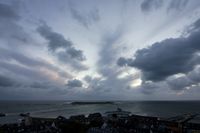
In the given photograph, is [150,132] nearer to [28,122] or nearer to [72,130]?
[72,130]

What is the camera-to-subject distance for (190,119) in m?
99.2

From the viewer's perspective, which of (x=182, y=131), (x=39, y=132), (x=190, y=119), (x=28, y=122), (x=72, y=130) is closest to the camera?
(x=72, y=130)

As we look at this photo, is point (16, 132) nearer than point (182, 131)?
Yes

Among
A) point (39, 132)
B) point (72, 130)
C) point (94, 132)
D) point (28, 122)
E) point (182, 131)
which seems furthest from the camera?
point (28, 122)

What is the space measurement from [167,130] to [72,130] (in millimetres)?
28982

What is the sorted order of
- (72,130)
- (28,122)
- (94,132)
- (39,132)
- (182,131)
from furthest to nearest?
(28,122) → (182,131) → (39,132) → (94,132) → (72,130)

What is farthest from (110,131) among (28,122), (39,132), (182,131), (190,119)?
(190,119)

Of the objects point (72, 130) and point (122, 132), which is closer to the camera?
point (72, 130)

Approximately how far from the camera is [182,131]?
53.4 meters

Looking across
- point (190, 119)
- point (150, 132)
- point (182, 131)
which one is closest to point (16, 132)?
point (150, 132)

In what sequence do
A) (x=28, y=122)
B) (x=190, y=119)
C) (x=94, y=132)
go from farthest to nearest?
(x=190, y=119) < (x=28, y=122) < (x=94, y=132)

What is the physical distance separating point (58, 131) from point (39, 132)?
15.1 feet

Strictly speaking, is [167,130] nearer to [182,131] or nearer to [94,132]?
[182,131]

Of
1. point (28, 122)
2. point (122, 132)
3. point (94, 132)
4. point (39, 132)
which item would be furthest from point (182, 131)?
point (28, 122)
